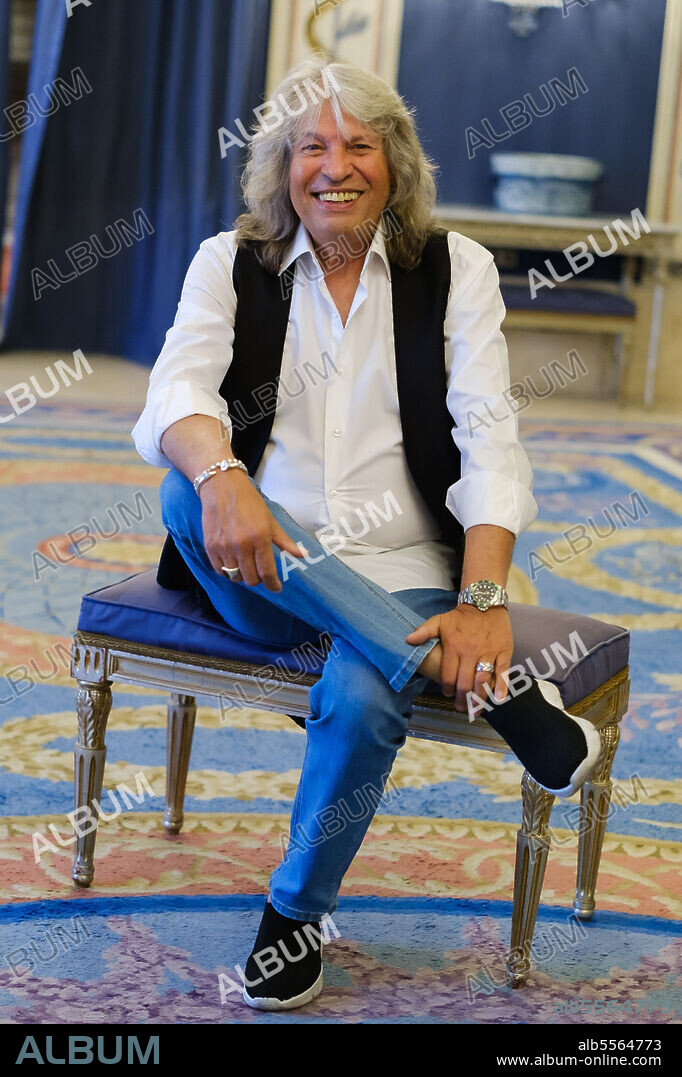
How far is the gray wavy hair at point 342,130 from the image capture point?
6.01 ft

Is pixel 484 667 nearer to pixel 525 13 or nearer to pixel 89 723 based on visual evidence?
pixel 89 723

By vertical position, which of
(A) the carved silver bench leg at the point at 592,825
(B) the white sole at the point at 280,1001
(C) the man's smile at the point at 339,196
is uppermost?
(C) the man's smile at the point at 339,196

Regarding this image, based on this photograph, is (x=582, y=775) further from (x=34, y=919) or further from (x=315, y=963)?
(x=34, y=919)

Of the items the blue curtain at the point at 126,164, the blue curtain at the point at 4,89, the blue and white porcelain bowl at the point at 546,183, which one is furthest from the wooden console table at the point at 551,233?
the blue curtain at the point at 4,89

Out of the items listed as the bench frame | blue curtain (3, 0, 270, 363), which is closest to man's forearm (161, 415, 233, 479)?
the bench frame

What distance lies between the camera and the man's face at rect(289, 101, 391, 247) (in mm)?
1836

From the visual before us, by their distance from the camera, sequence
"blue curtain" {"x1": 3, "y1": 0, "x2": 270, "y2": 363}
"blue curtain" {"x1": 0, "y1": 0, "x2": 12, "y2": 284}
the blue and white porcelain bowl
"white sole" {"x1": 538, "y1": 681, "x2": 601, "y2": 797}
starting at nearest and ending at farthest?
"white sole" {"x1": 538, "y1": 681, "x2": 601, "y2": 797}
"blue curtain" {"x1": 3, "y1": 0, "x2": 270, "y2": 363}
the blue and white porcelain bowl
"blue curtain" {"x1": 0, "y1": 0, "x2": 12, "y2": 284}

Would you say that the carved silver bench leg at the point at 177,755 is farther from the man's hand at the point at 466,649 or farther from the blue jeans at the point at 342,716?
the man's hand at the point at 466,649

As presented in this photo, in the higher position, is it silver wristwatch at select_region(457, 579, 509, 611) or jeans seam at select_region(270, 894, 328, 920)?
silver wristwatch at select_region(457, 579, 509, 611)

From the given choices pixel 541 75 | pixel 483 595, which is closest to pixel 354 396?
pixel 483 595

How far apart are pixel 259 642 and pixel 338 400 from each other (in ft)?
1.28

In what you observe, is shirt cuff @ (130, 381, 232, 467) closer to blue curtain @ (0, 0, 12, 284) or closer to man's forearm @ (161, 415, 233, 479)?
man's forearm @ (161, 415, 233, 479)

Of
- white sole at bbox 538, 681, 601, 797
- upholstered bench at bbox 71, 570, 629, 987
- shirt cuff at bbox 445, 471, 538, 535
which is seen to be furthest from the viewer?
shirt cuff at bbox 445, 471, 538, 535

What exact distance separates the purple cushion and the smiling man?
0.10ft
